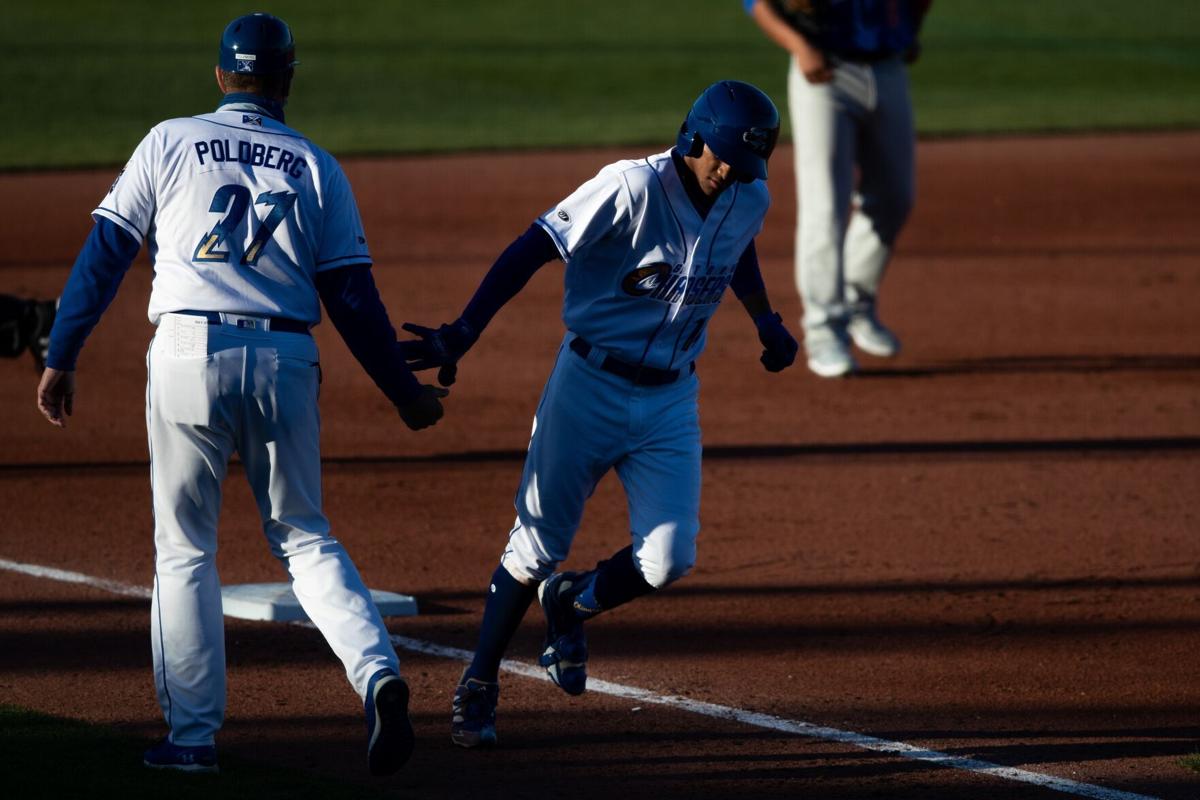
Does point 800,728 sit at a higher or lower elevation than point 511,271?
lower

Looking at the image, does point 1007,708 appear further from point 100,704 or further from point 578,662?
point 100,704

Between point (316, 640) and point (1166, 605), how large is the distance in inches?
118

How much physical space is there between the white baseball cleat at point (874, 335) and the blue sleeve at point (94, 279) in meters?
6.43

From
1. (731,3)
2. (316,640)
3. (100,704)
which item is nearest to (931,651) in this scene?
(316,640)

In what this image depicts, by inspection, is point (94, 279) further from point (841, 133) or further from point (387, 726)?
point (841, 133)

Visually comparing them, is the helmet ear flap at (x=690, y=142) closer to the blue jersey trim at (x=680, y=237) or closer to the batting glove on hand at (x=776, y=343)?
the blue jersey trim at (x=680, y=237)

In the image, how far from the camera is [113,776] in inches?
174

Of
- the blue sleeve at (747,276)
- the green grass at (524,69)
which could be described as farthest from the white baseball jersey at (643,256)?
the green grass at (524,69)

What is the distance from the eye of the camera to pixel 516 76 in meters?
23.1

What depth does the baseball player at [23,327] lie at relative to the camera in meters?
7.84

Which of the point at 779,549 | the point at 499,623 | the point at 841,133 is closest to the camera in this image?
the point at 499,623

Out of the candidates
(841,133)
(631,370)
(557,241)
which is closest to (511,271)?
(557,241)

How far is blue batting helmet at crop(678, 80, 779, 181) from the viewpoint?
187 inches

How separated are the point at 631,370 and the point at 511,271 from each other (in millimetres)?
438
